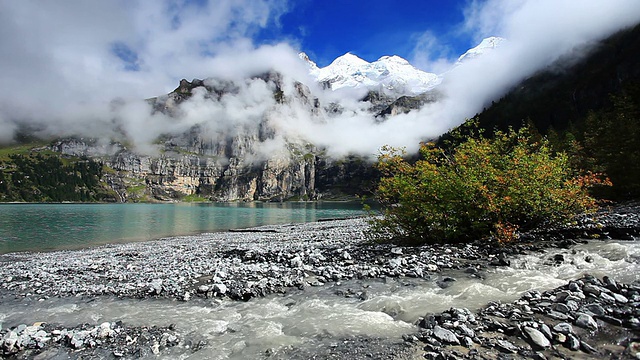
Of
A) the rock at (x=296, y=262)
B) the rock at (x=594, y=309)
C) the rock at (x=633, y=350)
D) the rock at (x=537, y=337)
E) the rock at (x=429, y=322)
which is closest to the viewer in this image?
the rock at (x=633, y=350)

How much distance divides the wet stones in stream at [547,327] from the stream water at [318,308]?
0.92 m

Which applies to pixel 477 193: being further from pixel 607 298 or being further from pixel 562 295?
pixel 607 298

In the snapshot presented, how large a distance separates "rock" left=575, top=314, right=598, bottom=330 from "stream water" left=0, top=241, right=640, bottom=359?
97.0 inches

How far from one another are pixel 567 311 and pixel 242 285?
35.2 ft

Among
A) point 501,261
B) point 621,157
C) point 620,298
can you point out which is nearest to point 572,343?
point 620,298

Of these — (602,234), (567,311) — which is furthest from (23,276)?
(602,234)

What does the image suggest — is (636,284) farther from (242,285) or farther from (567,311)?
(242,285)

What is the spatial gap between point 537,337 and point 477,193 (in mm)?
11334

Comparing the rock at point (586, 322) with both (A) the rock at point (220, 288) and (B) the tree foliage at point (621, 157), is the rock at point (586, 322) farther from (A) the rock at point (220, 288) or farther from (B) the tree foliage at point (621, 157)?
(B) the tree foliage at point (621, 157)

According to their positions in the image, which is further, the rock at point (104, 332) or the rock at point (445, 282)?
the rock at point (445, 282)

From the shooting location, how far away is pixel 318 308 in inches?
415

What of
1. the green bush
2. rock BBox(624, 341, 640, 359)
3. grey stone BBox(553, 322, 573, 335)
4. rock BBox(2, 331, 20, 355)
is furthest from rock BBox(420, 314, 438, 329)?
rock BBox(2, 331, 20, 355)

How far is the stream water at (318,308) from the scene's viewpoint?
27.8 feet

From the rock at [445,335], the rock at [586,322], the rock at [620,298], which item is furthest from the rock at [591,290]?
the rock at [445,335]
